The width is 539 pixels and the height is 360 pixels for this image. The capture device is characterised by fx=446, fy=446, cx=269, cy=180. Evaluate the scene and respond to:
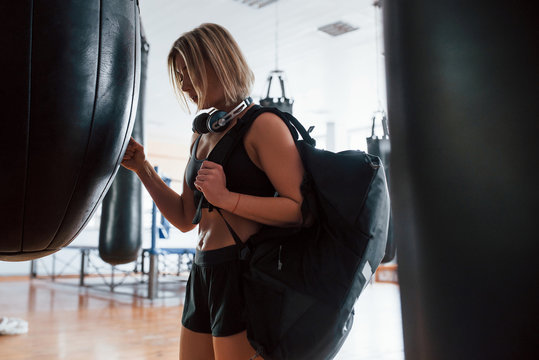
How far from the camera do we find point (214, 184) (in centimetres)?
82

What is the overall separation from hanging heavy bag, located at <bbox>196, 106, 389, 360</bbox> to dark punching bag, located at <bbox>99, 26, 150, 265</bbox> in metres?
1.97

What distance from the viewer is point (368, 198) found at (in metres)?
0.73

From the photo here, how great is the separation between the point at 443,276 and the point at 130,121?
61 centimetres

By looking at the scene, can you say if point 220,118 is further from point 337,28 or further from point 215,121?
point 337,28

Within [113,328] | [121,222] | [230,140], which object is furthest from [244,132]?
[113,328]

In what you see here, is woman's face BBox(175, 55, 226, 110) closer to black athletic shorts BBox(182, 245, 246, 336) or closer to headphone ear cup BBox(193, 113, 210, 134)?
headphone ear cup BBox(193, 113, 210, 134)

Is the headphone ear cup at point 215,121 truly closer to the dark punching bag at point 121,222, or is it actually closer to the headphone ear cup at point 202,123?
the headphone ear cup at point 202,123

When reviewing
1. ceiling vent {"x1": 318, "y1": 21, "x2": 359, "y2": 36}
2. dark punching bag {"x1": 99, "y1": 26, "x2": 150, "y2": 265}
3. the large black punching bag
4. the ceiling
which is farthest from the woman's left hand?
ceiling vent {"x1": 318, "y1": 21, "x2": 359, "y2": 36}

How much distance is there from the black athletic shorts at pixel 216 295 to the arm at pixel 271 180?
87 millimetres

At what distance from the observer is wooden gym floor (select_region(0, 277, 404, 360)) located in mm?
2906

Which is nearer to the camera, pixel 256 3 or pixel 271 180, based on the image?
pixel 271 180

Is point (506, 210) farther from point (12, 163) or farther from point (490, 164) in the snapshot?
point (12, 163)

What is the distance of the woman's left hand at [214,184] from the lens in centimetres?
81

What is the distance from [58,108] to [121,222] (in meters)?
2.14
